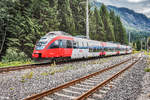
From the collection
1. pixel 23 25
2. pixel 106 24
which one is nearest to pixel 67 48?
pixel 23 25

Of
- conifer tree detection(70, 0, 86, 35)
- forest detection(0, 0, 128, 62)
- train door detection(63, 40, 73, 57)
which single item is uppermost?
conifer tree detection(70, 0, 86, 35)

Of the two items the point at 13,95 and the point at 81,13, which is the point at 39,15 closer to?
the point at 81,13

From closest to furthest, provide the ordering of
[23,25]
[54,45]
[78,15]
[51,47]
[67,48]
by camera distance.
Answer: [51,47], [54,45], [67,48], [23,25], [78,15]

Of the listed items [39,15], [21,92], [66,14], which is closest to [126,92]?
[21,92]

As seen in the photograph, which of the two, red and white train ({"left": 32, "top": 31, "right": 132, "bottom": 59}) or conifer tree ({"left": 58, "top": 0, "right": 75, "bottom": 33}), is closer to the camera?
red and white train ({"left": 32, "top": 31, "right": 132, "bottom": 59})

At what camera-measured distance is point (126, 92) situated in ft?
20.2

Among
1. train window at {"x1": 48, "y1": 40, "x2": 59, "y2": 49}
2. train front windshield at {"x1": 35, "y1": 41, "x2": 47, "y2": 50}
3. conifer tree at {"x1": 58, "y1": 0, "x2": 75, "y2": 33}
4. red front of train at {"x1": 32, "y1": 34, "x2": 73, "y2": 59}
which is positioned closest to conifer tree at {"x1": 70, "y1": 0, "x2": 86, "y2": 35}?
conifer tree at {"x1": 58, "y1": 0, "x2": 75, "y2": 33}

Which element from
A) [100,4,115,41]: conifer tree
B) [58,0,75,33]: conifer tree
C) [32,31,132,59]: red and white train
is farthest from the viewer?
[100,4,115,41]: conifer tree

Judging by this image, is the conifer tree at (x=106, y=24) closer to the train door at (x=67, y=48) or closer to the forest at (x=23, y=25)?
the forest at (x=23, y=25)

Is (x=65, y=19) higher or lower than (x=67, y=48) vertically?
higher

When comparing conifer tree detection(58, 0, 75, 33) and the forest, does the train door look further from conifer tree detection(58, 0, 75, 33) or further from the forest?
conifer tree detection(58, 0, 75, 33)

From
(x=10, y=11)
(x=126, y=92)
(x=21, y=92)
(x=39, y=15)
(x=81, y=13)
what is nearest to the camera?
(x=21, y=92)

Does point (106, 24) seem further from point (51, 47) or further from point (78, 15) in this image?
point (51, 47)

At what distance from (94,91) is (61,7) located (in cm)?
2519
